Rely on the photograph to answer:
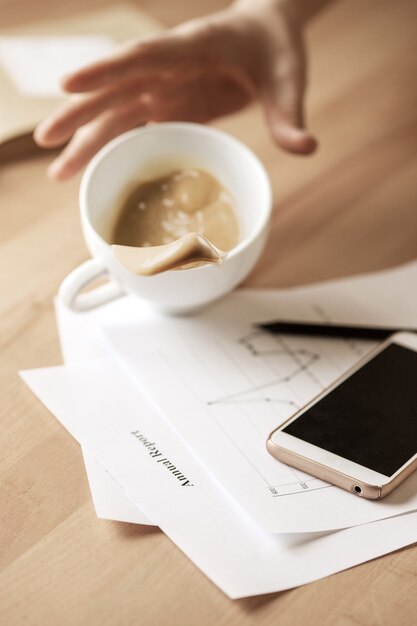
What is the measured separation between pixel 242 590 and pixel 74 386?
0.59 feet

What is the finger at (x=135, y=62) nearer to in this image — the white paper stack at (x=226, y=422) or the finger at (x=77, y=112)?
the finger at (x=77, y=112)

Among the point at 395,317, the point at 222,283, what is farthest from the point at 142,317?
the point at 395,317

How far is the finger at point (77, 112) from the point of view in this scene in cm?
66

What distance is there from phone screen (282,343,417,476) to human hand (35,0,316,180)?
0.78ft

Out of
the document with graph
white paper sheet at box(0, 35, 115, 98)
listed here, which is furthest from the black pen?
white paper sheet at box(0, 35, 115, 98)

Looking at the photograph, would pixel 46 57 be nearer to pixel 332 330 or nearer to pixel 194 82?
pixel 194 82

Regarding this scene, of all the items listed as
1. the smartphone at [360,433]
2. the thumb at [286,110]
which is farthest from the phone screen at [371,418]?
the thumb at [286,110]

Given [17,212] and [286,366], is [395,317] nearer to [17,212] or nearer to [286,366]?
[286,366]

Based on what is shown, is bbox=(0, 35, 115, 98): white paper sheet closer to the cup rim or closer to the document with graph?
the cup rim

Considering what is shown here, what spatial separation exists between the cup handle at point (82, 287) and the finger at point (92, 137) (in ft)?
0.53

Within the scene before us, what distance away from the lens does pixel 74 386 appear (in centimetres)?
52

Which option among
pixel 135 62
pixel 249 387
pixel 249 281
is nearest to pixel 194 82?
pixel 135 62

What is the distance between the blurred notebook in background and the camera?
0.72 metres

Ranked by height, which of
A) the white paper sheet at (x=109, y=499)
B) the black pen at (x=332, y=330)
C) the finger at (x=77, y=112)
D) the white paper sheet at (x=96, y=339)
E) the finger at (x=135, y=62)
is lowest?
the black pen at (x=332, y=330)
